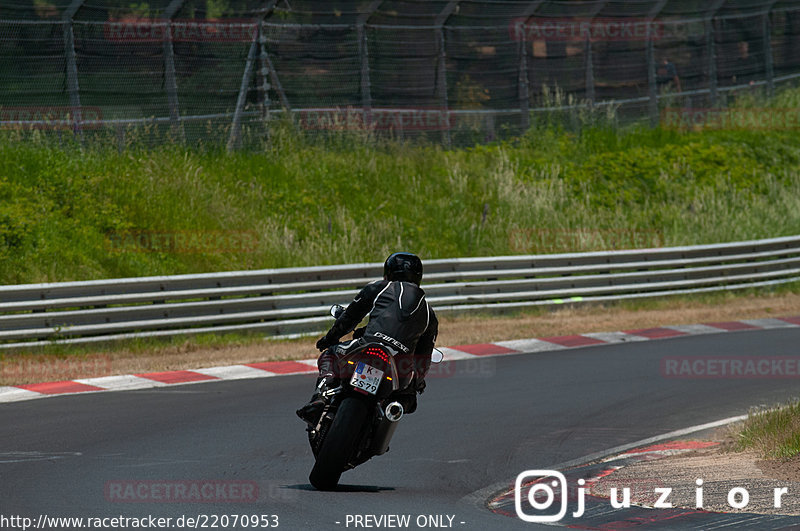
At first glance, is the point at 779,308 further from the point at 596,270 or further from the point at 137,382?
the point at 137,382

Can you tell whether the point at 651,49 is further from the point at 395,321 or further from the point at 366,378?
the point at 366,378

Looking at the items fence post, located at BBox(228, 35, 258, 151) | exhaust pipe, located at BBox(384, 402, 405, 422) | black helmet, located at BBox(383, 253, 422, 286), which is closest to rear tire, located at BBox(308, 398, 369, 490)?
exhaust pipe, located at BBox(384, 402, 405, 422)

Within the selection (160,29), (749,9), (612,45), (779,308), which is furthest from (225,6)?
(749,9)

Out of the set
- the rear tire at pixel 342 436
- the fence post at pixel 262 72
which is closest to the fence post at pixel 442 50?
the fence post at pixel 262 72

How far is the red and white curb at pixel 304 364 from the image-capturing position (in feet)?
40.4

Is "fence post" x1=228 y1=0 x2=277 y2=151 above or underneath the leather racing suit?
above

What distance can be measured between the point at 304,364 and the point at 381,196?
28.1 feet

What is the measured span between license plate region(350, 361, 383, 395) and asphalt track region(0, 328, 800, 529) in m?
0.66

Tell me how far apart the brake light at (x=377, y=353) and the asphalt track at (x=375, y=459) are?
33.4 inches

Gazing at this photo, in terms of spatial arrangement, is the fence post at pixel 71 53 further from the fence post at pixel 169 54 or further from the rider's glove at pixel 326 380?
the rider's glove at pixel 326 380

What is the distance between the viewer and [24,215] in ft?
57.3

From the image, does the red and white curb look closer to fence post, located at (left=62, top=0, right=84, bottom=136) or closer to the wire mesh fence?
fence post, located at (left=62, top=0, right=84, bottom=136)

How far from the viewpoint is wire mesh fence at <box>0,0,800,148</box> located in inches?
755

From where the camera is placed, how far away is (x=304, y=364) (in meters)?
14.2
